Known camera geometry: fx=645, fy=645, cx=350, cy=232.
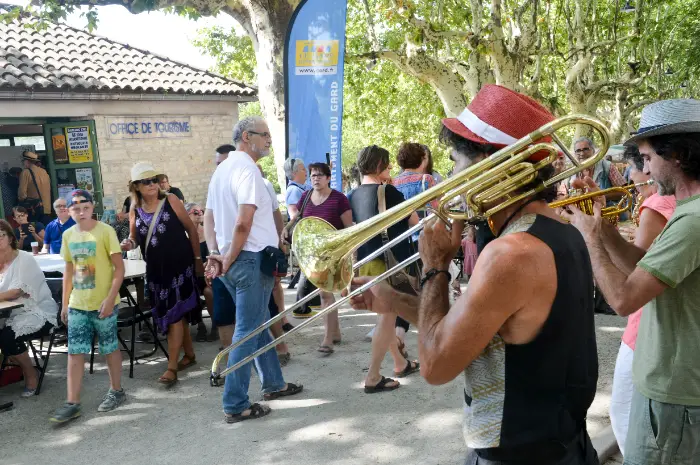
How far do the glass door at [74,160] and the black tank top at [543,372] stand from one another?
36.5 ft

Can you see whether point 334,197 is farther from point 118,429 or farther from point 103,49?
point 103,49

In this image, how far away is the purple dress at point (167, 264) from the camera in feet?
17.3

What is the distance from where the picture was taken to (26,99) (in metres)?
10.4

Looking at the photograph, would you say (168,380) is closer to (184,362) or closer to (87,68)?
(184,362)

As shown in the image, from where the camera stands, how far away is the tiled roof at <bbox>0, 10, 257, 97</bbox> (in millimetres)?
10734

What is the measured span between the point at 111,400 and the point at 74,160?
7847 mm

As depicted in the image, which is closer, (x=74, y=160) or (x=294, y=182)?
(x=294, y=182)

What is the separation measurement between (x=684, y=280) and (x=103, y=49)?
1384 cm

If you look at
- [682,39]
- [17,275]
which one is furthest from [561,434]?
[682,39]

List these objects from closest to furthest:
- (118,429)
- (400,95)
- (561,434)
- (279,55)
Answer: (561,434)
(118,429)
(279,55)
(400,95)

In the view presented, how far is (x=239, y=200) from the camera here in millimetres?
4238

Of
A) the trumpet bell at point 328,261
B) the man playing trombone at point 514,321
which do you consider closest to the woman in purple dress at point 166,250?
the trumpet bell at point 328,261

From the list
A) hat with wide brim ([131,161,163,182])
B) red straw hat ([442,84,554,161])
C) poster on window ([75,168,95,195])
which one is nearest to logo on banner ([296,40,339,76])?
hat with wide brim ([131,161,163,182])

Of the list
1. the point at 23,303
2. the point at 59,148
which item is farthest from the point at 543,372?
the point at 59,148
